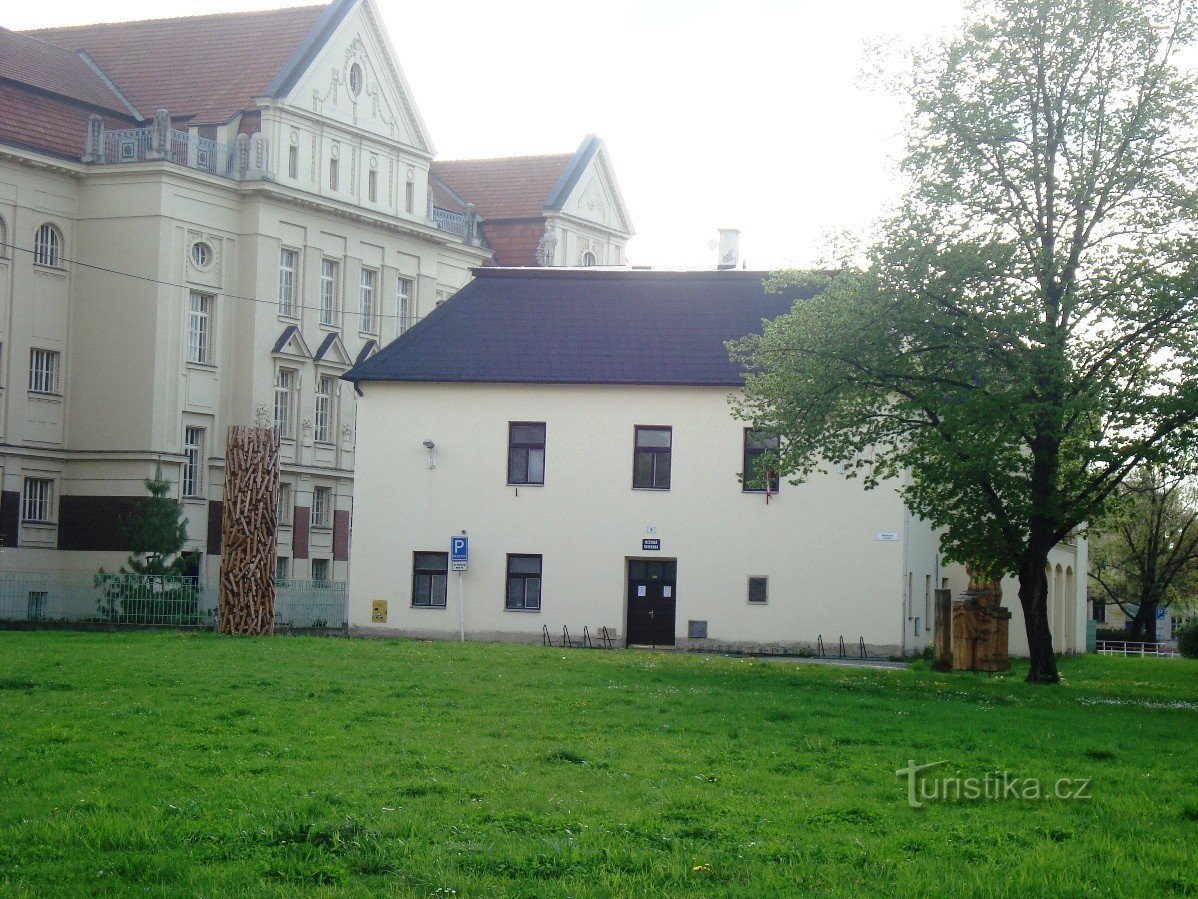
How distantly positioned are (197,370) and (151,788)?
160ft

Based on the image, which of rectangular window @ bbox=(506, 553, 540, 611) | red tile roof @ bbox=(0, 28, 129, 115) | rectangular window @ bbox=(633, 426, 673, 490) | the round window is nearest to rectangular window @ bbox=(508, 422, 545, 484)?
rectangular window @ bbox=(506, 553, 540, 611)

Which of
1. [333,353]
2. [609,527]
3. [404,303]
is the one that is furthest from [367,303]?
[609,527]

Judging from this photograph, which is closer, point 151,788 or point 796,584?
point 151,788

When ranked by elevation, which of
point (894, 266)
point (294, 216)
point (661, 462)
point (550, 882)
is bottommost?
point (550, 882)

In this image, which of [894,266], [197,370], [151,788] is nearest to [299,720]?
[151,788]

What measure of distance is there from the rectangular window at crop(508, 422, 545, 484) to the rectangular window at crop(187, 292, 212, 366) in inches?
832

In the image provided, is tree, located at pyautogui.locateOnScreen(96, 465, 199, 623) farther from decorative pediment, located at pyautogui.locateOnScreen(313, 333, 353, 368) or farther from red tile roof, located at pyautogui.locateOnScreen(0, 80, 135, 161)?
red tile roof, located at pyautogui.locateOnScreen(0, 80, 135, 161)

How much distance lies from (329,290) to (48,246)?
11.5 m

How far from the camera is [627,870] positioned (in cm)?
932

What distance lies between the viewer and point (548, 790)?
1178cm

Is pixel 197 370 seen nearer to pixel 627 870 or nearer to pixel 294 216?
pixel 294 216

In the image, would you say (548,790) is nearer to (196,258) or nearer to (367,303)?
(196,258)

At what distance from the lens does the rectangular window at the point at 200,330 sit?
5847 cm

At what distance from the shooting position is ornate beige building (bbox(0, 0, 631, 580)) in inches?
2195
